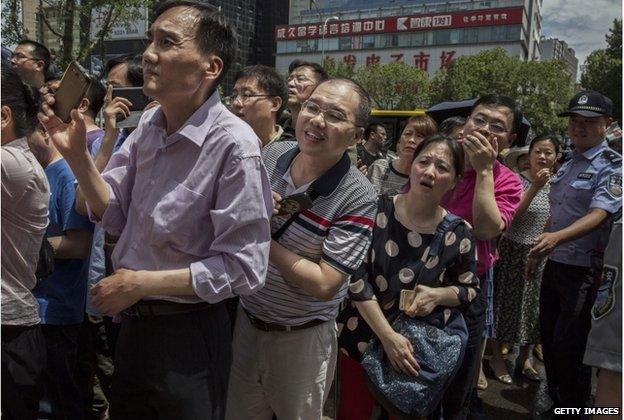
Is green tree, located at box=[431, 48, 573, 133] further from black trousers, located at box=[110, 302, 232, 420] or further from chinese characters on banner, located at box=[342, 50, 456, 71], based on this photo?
black trousers, located at box=[110, 302, 232, 420]

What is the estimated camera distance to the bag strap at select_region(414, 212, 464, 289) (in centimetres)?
225

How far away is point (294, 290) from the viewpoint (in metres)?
1.93

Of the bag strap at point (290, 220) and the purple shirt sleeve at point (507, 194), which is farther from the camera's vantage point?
the purple shirt sleeve at point (507, 194)

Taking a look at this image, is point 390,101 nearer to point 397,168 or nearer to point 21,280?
point 397,168

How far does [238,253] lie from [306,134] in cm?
66

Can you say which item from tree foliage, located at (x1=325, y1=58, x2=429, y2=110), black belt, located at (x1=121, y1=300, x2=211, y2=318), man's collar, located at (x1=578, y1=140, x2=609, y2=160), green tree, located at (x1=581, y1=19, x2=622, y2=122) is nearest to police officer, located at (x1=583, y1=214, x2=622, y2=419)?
black belt, located at (x1=121, y1=300, x2=211, y2=318)

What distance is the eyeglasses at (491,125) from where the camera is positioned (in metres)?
2.71

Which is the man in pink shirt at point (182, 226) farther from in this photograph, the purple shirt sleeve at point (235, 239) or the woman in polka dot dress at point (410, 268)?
the woman in polka dot dress at point (410, 268)

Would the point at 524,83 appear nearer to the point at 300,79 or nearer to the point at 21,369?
the point at 300,79

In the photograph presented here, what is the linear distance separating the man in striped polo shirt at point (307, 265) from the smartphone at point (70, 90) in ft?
2.44

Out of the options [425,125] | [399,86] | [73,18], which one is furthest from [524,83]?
[425,125]

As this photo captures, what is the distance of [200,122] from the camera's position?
148 cm

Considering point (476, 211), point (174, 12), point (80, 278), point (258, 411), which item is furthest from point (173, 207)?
point (476, 211)

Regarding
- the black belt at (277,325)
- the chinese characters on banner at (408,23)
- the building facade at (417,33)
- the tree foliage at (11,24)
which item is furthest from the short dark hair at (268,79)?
the building facade at (417,33)
